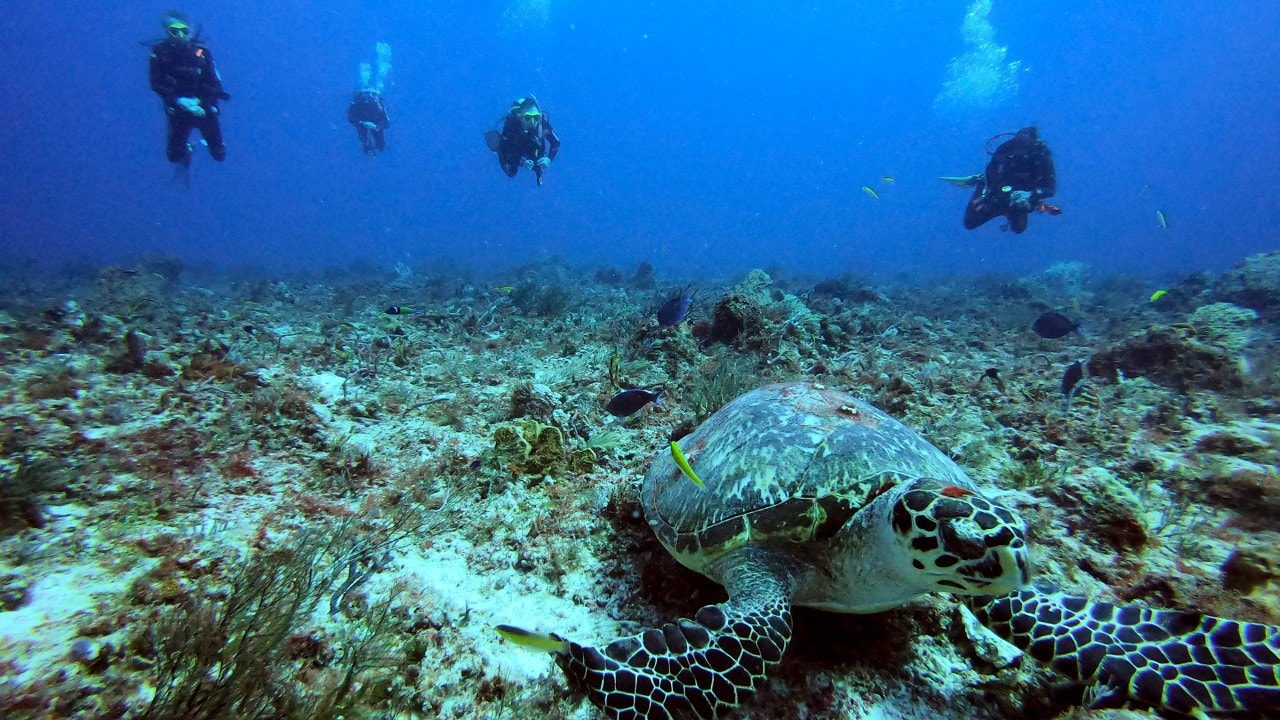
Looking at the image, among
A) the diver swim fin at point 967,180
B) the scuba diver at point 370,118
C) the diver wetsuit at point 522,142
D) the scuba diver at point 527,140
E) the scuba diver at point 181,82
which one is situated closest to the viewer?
the diver swim fin at point 967,180

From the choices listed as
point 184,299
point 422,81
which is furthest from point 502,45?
point 184,299

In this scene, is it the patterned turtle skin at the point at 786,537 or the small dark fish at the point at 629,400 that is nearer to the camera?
the patterned turtle skin at the point at 786,537

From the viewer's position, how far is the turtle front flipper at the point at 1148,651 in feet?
6.23

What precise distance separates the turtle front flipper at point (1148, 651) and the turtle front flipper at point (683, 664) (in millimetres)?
1207

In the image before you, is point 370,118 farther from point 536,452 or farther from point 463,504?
point 463,504

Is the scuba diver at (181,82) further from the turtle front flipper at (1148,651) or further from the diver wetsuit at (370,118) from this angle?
the turtle front flipper at (1148,651)

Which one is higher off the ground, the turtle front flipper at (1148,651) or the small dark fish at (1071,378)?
the small dark fish at (1071,378)

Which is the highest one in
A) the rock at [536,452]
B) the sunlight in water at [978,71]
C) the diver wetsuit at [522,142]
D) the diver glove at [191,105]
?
the sunlight in water at [978,71]

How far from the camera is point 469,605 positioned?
2.90 m

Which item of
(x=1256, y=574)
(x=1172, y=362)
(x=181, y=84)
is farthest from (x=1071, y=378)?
(x=181, y=84)

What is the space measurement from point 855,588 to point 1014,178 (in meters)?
17.7

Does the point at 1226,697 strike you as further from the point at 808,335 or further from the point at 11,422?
the point at 11,422

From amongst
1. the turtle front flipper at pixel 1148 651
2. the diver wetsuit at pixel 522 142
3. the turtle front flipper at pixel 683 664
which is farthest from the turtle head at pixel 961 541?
the diver wetsuit at pixel 522 142

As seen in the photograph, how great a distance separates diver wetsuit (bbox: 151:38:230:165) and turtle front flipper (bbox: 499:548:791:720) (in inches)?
731
